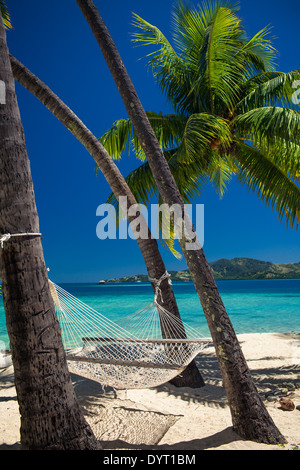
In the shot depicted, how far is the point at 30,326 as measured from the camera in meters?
1.23

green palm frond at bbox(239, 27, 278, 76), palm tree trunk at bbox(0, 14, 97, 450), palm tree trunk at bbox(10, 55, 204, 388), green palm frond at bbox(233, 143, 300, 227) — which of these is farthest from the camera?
green palm frond at bbox(239, 27, 278, 76)

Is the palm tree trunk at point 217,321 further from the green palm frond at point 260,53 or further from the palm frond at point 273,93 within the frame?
the green palm frond at point 260,53

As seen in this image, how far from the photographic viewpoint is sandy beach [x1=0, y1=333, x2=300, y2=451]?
201 cm

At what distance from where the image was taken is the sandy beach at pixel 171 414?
6.59 feet

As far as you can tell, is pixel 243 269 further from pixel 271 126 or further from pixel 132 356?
pixel 132 356

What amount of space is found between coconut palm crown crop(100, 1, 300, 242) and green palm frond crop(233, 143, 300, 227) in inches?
0.4

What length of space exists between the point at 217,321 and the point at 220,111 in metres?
3.31

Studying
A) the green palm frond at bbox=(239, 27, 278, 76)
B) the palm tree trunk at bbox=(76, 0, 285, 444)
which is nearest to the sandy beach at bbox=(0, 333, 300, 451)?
the palm tree trunk at bbox=(76, 0, 285, 444)

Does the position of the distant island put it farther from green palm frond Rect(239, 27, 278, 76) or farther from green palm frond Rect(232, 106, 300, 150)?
green palm frond Rect(232, 106, 300, 150)

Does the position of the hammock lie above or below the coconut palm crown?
below

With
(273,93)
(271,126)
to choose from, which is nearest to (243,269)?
(273,93)

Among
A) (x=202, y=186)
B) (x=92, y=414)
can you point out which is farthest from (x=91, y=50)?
(x=92, y=414)

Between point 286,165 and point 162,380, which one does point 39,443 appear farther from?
point 286,165

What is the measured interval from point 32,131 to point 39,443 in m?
32.7
